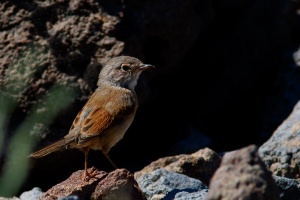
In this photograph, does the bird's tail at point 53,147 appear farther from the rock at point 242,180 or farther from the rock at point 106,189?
the rock at point 242,180

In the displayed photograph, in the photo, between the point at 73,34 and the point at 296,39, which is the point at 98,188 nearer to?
the point at 73,34

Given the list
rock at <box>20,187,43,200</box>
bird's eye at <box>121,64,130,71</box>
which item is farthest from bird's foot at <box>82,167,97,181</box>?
bird's eye at <box>121,64,130,71</box>

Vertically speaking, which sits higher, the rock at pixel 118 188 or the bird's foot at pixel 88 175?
the rock at pixel 118 188

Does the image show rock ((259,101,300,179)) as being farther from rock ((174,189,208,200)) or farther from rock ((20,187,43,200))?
rock ((20,187,43,200))

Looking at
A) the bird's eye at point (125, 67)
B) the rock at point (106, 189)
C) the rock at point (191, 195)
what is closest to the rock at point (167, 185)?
the rock at point (191, 195)

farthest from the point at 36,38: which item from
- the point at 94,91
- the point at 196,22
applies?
the point at 196,22
